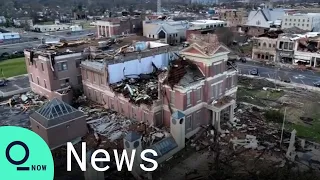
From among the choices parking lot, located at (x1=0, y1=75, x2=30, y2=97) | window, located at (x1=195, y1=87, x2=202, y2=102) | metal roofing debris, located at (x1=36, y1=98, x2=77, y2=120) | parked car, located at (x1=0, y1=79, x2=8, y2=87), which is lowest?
parking lot, located at (x1=0, y1=75, x2=30, y2=97)

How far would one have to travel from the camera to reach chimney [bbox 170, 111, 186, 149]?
26953 millimetres

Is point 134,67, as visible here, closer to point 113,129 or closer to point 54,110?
point 113,129

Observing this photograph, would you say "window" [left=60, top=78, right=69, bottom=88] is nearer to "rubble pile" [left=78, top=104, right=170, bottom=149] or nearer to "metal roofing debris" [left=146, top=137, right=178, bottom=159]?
"rubble pile" [left=78, top=104, right=170, bottom=149]

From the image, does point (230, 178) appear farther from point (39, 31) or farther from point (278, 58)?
point (39, 31)

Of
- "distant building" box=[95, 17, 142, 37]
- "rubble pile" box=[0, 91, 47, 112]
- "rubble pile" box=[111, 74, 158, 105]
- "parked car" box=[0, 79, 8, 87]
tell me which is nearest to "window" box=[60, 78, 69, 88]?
"rubble pile" box=[0, 91, 47, 112]

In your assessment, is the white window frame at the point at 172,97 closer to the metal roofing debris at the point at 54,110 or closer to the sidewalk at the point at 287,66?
the metal roofing debris at the point at 54,110

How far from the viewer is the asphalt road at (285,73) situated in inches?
1898

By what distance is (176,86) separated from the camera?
29.0 m

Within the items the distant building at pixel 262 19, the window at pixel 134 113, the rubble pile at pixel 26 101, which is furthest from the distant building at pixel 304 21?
the rubble pile at pixel 26 101

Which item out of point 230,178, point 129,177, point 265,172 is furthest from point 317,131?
point 129,177

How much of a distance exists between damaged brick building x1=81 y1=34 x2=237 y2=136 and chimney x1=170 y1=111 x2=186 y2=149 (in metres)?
2.24

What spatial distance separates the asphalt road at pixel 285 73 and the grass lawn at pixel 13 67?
4242cm

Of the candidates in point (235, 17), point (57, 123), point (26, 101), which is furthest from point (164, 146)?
point (235, 17)

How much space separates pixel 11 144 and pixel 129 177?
11.5 meters
